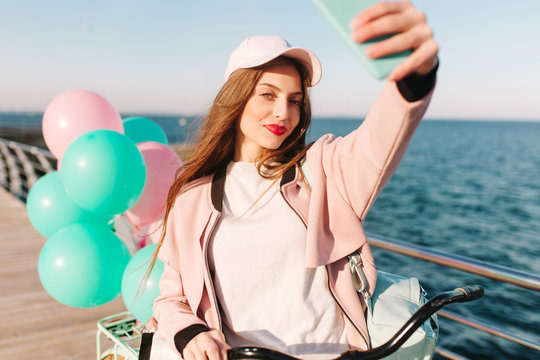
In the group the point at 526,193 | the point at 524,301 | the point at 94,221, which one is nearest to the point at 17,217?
the point at 94,221

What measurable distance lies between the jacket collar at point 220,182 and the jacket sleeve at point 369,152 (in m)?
0.08

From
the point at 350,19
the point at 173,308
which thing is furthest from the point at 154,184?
the point at 350,19

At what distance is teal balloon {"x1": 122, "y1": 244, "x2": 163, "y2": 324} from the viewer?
177 cm

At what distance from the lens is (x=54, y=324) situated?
298cm

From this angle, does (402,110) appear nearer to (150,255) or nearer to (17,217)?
(150,255)

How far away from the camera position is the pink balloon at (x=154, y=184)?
2078 mm

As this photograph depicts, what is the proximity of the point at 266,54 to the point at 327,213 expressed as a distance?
0.56 m

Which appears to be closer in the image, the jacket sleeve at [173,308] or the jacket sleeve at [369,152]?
the jacket sleeve at [369,152]

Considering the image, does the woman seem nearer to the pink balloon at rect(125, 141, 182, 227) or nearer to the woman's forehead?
the woman's forehead

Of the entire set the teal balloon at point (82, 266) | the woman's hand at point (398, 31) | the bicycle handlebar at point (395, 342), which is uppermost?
the woman's hand at point (398, 31)

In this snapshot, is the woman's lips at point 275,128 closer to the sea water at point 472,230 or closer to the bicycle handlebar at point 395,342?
the sea water at point 472,230

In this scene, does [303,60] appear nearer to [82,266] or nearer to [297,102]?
[297,102]

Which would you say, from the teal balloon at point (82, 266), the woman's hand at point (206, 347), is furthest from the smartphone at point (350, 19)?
the teal balloon at point (82, 266)

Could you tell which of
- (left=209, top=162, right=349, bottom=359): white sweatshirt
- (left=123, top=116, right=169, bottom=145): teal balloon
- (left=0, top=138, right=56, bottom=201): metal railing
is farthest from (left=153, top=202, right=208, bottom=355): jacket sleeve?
(left=0, top=138, right=56, bottom=201): metal railing
